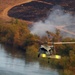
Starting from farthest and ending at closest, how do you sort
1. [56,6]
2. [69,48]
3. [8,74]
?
[56,6], [69,48], [8,74]

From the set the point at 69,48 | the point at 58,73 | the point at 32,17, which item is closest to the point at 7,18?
the point at 32,17

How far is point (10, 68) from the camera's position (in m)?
24.0

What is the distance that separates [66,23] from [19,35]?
37.9 feet

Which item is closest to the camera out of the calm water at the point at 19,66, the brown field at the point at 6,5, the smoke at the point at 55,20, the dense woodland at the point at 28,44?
the calm water at the point at 19,66

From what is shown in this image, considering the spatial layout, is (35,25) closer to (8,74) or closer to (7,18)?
(7,18)

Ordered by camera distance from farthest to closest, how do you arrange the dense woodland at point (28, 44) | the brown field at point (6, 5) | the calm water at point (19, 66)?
the brown field at point (6, 5) → the dense woodland at point (28, 44) → the calm water at point (19, 66)

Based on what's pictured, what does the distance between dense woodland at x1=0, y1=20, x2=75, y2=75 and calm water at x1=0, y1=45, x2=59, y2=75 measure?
3.03 feet

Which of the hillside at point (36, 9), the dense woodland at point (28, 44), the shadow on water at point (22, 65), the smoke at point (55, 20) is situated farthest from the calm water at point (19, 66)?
the hillside at point (36, 9)

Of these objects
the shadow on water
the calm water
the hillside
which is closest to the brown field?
the hillside

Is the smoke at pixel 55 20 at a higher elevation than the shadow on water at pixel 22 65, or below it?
higher

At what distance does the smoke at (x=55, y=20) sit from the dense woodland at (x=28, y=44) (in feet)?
16.1

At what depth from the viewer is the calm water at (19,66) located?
2319 centimetres

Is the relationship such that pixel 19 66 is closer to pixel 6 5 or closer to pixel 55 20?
pixel 55 20

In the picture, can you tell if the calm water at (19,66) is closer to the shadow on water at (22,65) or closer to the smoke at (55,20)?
the shadow on water at (22,65)
